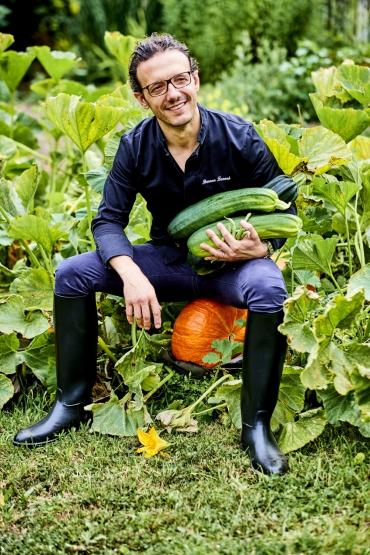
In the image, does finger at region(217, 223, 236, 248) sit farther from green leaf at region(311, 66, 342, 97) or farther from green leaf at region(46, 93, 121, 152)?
green leaf at region(311, 66, 342, 97)

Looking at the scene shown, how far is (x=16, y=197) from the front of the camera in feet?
11.0

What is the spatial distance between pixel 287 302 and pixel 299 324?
0.08 m

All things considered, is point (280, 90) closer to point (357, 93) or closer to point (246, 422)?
point (357, 93)

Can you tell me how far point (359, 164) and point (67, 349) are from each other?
1.25m

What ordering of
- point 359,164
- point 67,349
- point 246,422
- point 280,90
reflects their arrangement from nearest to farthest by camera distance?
point 246,422 < point 67,349 < point 359,164 < point 280,90

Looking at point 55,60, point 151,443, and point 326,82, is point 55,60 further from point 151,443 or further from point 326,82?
point 151,443

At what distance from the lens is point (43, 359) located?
3.01 m

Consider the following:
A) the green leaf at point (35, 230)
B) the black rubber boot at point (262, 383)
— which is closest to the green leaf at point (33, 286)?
the green leaf at point (35, 230)

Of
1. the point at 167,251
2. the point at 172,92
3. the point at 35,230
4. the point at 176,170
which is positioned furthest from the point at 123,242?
the point at 172,92

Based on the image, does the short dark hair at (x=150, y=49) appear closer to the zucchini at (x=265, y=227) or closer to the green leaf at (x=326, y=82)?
the zucchini at (x=265, y=227)

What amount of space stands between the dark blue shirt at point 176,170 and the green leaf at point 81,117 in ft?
0.44

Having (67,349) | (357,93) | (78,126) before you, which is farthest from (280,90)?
(67,349)

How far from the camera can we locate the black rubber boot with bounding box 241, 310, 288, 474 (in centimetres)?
244

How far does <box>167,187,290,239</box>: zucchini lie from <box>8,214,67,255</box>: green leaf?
49 cm
